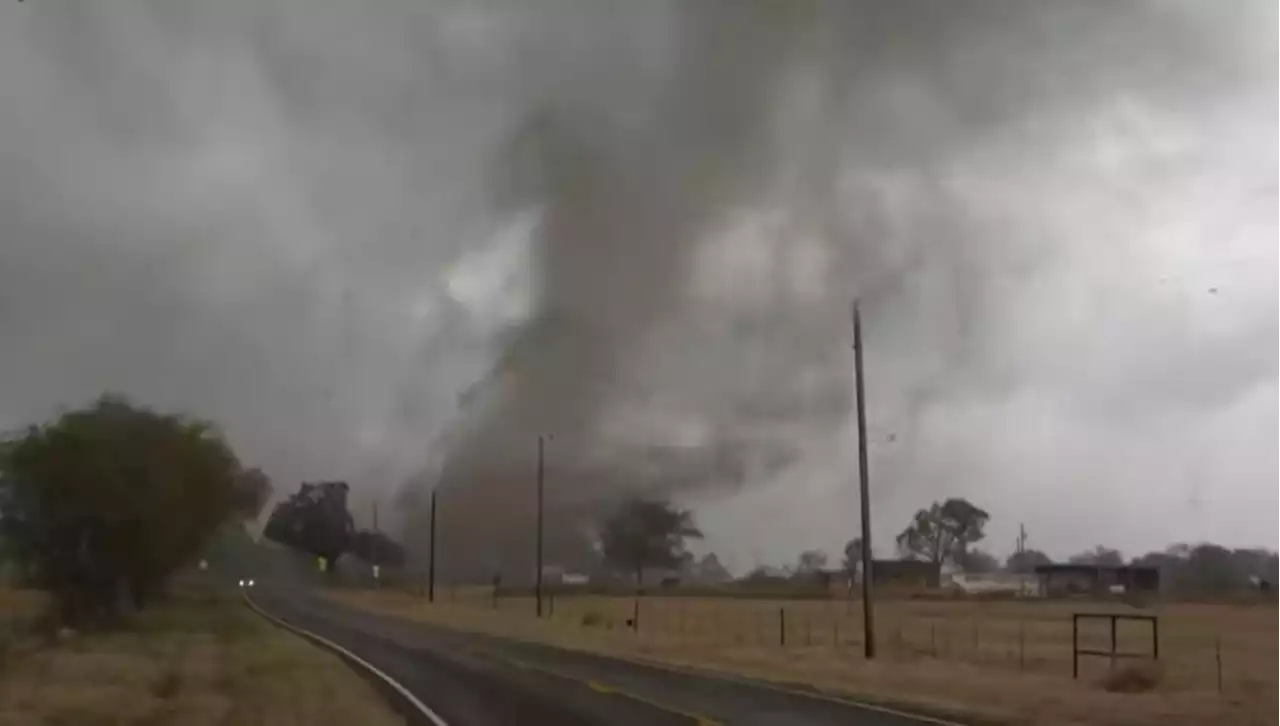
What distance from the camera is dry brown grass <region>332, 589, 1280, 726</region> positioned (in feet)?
83.7

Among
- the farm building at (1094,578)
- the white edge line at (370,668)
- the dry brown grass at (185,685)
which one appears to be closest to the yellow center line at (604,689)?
the white edge line at (370,668)

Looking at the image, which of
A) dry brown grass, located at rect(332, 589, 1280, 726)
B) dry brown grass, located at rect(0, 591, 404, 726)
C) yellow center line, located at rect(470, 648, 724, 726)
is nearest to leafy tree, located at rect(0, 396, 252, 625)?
dry brown grass, located at rect(0, 591, 404, 726)

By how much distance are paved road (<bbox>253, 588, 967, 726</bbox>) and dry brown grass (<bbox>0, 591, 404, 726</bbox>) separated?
1.60 meters

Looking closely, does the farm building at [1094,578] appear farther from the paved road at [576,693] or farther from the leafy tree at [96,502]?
the paved road at [576,693]

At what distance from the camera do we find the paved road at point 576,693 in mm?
21703

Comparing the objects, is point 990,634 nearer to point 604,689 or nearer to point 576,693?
point 604,689

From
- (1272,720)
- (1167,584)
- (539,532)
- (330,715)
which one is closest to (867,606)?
(1272,720)

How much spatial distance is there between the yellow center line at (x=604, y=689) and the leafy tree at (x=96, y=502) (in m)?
25.0

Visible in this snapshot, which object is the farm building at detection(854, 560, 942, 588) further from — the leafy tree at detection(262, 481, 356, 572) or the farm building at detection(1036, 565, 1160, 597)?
the leafy tree at detection(262, 481, 356, 572)

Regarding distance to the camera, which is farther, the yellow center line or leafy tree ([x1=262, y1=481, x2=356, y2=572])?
leafy tree ([x1=262, y1=481, x2=356, y2=572])

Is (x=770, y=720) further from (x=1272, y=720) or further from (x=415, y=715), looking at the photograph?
(x=1272, y=720)

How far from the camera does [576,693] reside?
86.9 feet

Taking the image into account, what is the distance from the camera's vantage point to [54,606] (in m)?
59.8

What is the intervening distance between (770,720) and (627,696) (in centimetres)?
472
